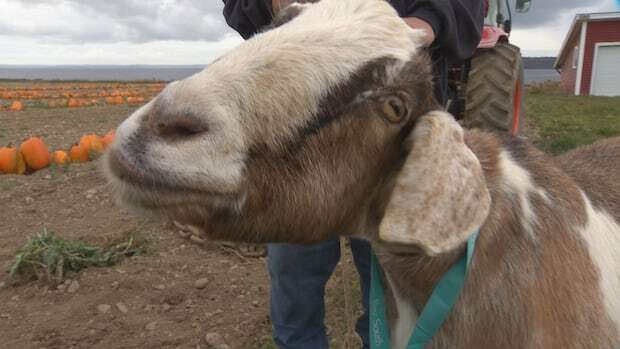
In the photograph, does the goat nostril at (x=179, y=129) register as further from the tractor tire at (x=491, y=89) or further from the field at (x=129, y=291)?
the tractor tire at (x=491, y=89)

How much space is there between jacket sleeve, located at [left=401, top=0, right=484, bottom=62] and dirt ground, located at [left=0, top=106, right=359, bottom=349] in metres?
1.63

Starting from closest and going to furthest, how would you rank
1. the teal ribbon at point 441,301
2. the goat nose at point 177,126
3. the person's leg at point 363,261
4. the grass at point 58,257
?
the goat nose at point 177,126 < the teal ribbon at point 441,301 < the person's leg at point 363,261 < the grass at point 58,257

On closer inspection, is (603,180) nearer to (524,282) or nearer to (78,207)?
(524,282)

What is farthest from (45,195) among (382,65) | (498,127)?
(382,65)

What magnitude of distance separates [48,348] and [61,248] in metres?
1.07

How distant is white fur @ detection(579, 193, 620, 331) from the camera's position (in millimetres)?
2180

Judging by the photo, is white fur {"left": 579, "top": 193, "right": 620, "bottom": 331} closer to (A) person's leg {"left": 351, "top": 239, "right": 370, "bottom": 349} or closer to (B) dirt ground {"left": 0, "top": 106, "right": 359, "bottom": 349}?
(A) person's leg {"left": 351, "top": 239, "right": 370, "bottom": 349}

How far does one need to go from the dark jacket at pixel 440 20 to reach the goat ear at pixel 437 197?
0.84 meters

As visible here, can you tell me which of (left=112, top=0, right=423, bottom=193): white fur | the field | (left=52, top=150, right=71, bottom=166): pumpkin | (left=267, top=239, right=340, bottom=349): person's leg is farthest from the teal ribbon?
(left=52, top=150, right=71, bottom=166): pumpkin

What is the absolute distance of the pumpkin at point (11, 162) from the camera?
8172 mm

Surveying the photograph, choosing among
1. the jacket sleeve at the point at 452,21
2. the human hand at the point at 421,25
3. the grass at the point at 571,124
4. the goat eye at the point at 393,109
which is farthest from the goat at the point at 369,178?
the grass at the point at 571,124

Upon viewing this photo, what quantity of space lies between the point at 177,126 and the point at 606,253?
172 cm

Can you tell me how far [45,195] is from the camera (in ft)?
22.7

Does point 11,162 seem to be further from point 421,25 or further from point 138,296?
point 421,25
